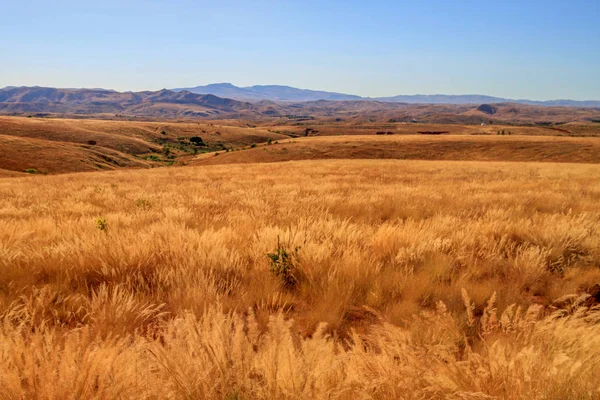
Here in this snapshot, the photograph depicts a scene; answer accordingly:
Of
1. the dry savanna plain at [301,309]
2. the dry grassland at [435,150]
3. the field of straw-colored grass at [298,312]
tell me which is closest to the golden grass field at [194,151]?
the dry grassland at [435,150]

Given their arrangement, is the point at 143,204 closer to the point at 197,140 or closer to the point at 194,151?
the point at 194,151

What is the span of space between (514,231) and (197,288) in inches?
197

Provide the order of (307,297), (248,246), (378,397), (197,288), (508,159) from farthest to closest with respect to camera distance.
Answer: (508,159), (248,246), (307,297), (197,288), (378,397)

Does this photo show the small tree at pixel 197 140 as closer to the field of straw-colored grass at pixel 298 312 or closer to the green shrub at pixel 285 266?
the field of straw-colored grass at pixel 298 312

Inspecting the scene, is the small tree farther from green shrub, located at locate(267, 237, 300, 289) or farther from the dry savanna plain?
green shrub, located at locate(267, 237, 300, 289)

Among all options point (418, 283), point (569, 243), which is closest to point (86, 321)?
point (418, 283)

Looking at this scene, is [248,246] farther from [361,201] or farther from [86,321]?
[361,201]

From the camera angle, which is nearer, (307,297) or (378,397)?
(378,397)

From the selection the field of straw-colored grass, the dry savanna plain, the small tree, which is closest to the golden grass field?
the small tree

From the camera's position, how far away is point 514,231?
5.62m

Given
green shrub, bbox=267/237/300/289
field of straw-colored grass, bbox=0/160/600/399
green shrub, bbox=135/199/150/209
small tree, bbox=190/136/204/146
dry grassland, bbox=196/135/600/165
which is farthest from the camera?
small tree, bbox=190/136/204/146

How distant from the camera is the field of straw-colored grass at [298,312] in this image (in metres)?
1.72

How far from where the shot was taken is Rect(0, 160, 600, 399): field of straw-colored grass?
1.72 metres

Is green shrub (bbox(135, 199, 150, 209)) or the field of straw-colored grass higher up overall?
the field of straw-colored grass
